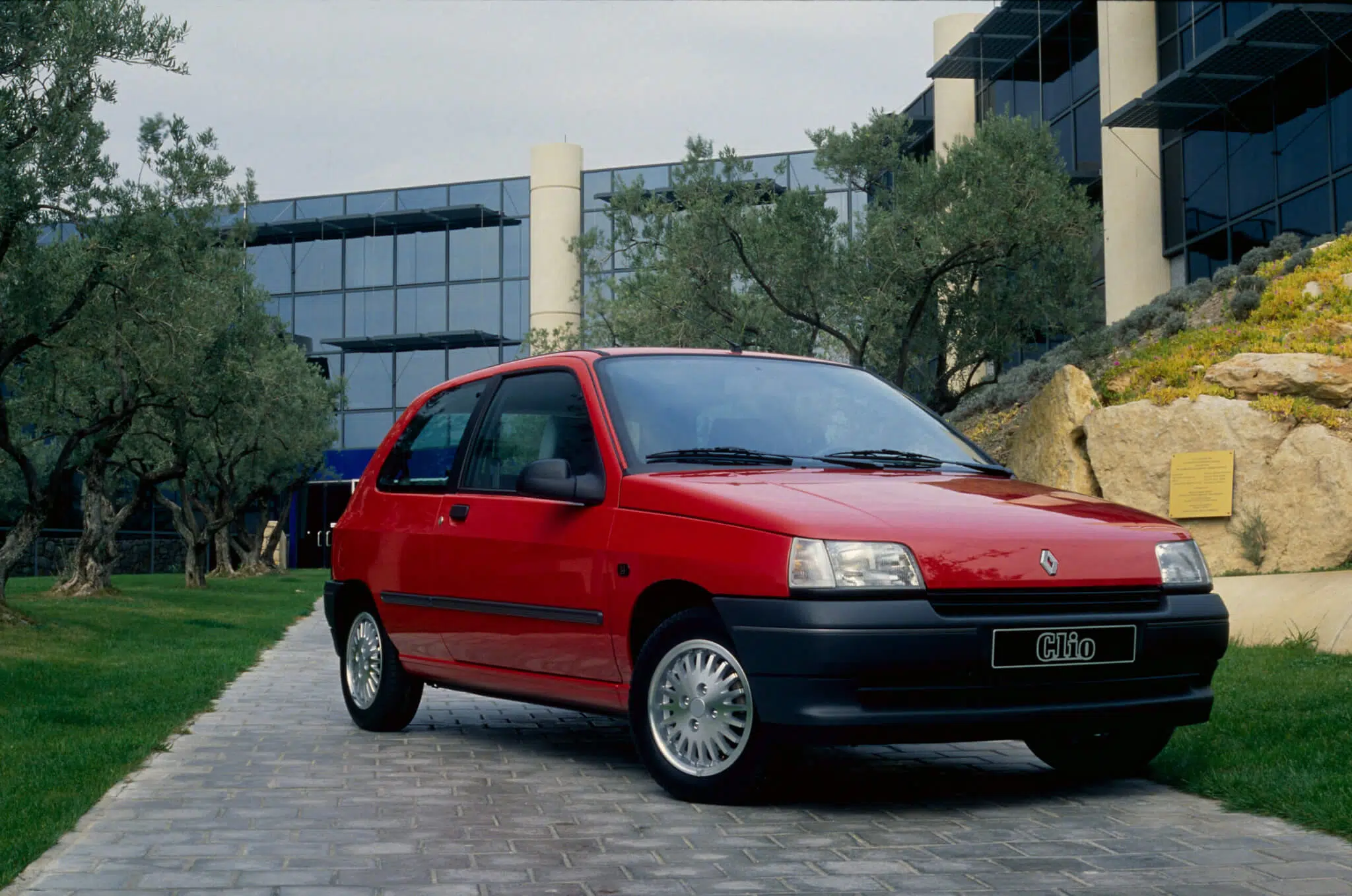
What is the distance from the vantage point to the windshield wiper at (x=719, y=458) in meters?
6.64

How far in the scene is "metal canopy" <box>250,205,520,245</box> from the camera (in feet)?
177

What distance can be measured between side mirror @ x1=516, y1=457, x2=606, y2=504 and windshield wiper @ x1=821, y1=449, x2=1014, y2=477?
972 mm

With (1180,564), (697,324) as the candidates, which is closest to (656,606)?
(1180,564)

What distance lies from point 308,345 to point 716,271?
3512cm

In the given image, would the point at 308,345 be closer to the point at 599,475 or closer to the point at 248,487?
the point at 248,487

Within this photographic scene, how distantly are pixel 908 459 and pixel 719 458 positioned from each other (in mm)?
862

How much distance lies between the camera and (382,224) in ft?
182

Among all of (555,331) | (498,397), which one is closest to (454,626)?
(498,397)

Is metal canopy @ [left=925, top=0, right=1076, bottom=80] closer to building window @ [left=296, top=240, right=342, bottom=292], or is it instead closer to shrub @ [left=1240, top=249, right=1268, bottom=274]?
shrub @ [left=1240, top=249, right=1268, bottom=274]

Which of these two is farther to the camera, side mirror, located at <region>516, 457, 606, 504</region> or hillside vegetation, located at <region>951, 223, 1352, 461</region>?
hillside vegetation, located at <region>951, 223, 1352, 461</region>

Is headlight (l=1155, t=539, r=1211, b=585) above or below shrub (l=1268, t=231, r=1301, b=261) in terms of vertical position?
below

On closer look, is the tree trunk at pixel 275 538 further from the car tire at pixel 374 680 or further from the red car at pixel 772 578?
the red car at pixel 772 578

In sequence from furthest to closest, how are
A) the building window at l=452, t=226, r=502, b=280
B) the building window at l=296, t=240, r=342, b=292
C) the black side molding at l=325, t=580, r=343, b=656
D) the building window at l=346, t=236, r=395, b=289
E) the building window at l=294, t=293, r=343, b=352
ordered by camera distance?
the building window at l=296, t=240, r=342, b=292
the building window at l=294, t=293, r=343, b=352
the building window at l=346, t=236, r=395, b=289
the building window at l=452, t=226, r=502, b=280
the black side molding at l=325, t=580, r=343, b=656

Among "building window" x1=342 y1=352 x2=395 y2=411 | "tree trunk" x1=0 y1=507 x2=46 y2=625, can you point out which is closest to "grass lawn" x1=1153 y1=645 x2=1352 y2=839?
"tree trunk" x1=0 y1=507 x2=46 y2=625
